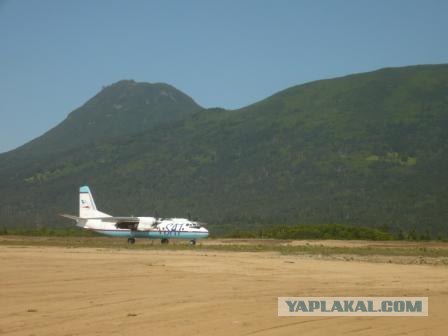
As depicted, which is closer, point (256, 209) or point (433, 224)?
point (433, 224)

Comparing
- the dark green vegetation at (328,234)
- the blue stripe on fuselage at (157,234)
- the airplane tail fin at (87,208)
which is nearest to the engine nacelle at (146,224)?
the blue stripe on fuselage at (157,234)

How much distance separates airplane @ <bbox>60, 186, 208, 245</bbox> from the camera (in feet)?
155

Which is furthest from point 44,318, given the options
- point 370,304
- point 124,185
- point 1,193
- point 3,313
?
point 1,193

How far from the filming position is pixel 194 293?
17.0 meters

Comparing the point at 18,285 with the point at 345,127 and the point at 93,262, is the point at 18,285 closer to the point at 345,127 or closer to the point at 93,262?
the point at 93,262

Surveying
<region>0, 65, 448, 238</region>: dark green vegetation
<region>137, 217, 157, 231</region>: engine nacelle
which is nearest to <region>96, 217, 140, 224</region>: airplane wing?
<region>137, 217, 157, 231</region>: engine nacelle

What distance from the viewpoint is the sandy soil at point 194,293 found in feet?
41.5

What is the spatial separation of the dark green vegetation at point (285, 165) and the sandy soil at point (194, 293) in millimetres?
55164

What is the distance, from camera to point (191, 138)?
167 meters

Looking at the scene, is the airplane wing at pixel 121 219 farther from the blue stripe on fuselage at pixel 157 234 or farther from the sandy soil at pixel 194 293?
the sandy soil at pixel 194 293

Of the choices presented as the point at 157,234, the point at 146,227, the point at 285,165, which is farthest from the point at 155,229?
the point at 285,165

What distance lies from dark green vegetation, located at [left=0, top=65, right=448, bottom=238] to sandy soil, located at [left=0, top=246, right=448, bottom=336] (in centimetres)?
5516

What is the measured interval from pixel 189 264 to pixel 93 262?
12.1 ft

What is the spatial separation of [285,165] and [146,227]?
3468 inches
